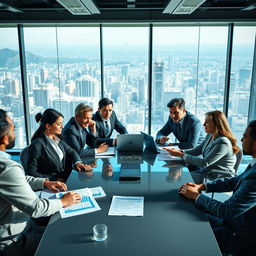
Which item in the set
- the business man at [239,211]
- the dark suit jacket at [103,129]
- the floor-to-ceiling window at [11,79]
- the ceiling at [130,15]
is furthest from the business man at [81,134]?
the floor-to-ceiling window at [11,79]

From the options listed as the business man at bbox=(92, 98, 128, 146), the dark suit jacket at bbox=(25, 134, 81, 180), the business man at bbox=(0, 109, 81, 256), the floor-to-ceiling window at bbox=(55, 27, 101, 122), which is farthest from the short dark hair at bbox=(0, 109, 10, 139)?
the floor-to-ceiling window at bbox=(55, 27, 101, 122)

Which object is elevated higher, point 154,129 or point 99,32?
point 99,32

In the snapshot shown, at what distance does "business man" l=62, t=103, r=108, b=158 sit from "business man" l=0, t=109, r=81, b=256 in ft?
3.92

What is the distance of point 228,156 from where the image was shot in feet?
9.07

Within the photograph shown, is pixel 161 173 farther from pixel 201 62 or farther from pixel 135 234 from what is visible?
pixel 201 62

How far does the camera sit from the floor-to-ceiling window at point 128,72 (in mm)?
4996

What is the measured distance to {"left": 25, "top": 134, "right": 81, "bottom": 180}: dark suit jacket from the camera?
8.04 ft

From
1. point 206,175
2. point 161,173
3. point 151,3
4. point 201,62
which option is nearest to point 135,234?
point 161,173

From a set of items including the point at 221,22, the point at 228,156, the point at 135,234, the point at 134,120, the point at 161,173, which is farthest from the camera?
the point at 134,120

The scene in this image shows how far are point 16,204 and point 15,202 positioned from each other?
2 cm

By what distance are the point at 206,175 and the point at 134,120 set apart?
2881mm

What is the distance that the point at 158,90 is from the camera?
5.32 m

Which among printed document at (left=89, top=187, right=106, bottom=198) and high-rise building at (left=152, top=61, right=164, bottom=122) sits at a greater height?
high-rise building at (left=152, top=61, right=164, bottom=122)

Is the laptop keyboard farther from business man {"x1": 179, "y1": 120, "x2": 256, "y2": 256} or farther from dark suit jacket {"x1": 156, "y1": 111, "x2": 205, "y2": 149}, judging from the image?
dark suit jacket {"x1": 156, "y1": 111, "x2": 205, "y2": 149}
